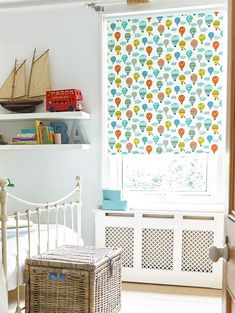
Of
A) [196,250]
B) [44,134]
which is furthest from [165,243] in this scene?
[44,134]

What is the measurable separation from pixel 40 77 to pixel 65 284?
2039 mm

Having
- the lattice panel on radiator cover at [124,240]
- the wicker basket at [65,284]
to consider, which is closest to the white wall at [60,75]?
the lattice panel on radiator cover at [124,240]

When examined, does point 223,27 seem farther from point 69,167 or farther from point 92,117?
point 69,167

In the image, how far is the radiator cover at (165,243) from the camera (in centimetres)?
331

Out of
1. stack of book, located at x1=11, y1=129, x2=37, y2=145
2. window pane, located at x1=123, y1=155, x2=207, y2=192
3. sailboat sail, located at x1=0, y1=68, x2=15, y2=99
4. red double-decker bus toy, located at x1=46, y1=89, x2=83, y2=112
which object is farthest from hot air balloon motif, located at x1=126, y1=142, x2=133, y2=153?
sailboat sail, located at x1=0, y1=68, x2=15, y2=99

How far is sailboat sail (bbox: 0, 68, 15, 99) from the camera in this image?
12.4 ft

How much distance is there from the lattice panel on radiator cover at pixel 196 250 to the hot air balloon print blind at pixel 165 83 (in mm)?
703

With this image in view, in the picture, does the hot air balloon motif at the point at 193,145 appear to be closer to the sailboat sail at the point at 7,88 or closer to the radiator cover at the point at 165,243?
the radiator cover at the point at 165,243

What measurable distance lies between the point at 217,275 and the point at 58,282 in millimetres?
1514

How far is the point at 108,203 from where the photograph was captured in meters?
3.46

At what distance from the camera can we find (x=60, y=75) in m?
3.67

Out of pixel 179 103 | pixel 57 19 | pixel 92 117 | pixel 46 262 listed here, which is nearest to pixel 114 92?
pixel 92 117

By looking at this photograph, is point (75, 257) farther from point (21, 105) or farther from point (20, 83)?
point (20, 83)

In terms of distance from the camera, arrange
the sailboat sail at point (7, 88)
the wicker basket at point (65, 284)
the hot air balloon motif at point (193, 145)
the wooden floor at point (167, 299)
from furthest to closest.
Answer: the sailboat sail at point (7, 88)
the hot air balloon motif at point (193, 145)
the wooden floor at point (167, 299)
the wicker basket at point (65, 284)
